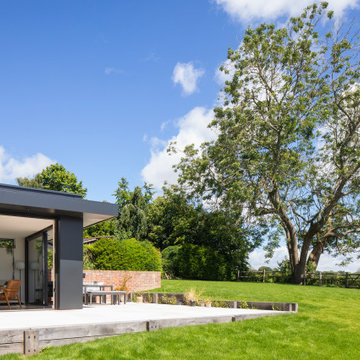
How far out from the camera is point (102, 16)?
52.4ft

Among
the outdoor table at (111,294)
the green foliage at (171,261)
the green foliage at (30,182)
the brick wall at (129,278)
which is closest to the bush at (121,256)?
the brick wall at (129,278)

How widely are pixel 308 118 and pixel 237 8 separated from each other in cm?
716

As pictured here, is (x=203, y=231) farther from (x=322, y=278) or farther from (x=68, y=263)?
(x=68, y=263)

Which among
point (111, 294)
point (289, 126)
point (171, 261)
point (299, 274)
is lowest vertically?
point (299, 274)

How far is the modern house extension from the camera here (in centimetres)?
955

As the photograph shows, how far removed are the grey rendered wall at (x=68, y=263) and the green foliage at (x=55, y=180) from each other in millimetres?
29201

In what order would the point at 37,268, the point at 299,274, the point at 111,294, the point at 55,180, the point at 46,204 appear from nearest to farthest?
the point at 46,204 < the point at 111,294 < the point at 37,268 < the point at 299,274 < the point at 55,180

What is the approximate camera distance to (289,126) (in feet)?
69.6

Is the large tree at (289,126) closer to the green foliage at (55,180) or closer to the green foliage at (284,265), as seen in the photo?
the green foliage at (284,265)

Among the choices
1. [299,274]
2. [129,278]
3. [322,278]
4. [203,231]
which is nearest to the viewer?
[129,278]

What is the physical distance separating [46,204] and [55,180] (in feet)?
101

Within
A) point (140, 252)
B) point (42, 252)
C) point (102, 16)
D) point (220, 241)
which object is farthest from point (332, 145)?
point (42, 252)

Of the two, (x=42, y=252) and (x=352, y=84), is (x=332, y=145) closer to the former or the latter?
(x=352, y=84)

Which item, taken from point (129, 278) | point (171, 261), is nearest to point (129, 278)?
point (129, 278)
